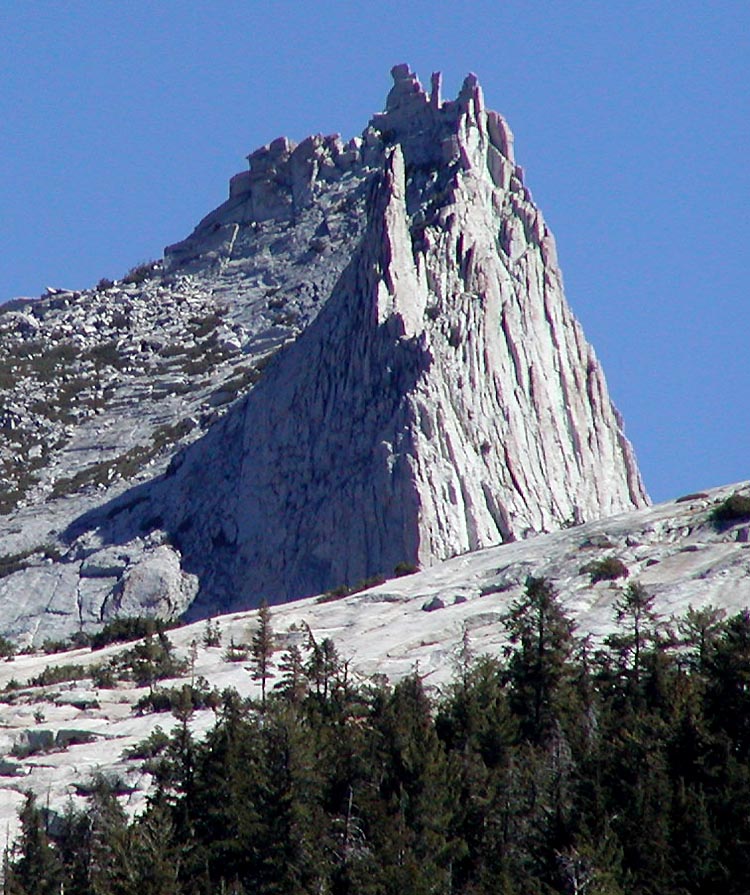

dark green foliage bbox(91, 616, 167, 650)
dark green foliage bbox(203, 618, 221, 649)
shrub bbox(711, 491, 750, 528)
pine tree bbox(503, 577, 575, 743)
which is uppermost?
shrub bbox(711, 491, 750, 528)

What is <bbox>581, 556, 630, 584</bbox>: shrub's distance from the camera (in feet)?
229

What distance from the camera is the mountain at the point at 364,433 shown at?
97.4 meters

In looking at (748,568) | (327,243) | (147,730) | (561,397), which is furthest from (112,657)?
(327,243)

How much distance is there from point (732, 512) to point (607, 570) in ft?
17.5

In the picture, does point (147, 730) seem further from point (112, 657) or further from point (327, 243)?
point (327, 243)

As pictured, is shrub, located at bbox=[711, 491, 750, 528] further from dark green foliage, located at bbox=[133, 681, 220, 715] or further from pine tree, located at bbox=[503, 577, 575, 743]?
dark green foliage, located at bbox=[133, 681, 220, 715]

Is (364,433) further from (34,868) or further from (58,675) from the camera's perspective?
(34,868)

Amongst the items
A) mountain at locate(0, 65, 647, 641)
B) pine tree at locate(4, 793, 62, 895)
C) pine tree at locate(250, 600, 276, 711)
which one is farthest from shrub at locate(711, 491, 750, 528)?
pine tree at locate(4, 793, 62, 895)

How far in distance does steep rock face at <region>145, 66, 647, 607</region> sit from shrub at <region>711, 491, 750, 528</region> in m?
21.5

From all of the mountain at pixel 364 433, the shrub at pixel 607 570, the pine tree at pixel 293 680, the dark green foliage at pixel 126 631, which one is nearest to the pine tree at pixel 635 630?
the shrub at pixel 607 570

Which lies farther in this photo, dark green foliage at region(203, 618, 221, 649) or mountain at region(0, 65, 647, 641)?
mountain at region(0, 65, 647, 641)

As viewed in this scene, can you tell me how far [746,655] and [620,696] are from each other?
12.0ft

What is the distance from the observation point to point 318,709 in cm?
5806

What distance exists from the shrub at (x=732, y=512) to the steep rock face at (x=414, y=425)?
21.5m
